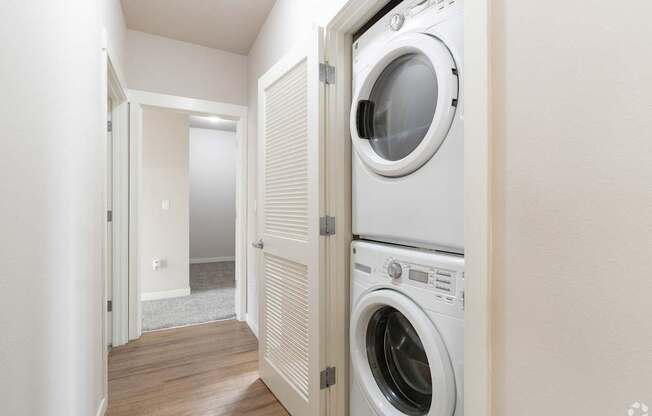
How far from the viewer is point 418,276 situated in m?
1.06

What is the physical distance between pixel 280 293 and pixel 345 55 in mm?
1334

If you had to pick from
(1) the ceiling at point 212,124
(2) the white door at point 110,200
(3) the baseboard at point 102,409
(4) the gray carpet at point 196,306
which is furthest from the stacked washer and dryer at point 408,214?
(1) the ceiling at point 212,124

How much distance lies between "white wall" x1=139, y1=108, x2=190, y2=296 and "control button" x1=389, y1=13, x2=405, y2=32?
3128 millimetres

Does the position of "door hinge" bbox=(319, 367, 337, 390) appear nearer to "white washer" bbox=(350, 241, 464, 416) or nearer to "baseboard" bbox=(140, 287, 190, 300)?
"white washer" bbox=(350, 241, 464, 416)

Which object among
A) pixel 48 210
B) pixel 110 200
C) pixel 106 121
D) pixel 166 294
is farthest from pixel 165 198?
pixel 48 210

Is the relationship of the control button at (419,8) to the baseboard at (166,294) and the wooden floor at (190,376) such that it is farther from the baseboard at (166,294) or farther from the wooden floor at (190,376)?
the baseboard at (166,294)

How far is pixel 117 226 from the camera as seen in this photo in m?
2.53

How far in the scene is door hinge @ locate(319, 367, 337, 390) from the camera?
57.2 inches

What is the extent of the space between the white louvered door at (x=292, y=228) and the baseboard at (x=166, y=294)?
6.98ft

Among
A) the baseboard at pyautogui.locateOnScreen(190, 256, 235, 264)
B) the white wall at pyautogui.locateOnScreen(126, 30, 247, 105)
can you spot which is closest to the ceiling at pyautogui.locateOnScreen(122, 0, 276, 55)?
the white wall at pyautogui.locateOnScreen(126, 30, 247, 105)

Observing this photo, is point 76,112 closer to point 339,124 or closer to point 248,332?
point 339,124

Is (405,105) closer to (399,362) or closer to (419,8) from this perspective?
(419,8)

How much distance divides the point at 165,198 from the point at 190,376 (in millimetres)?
2274

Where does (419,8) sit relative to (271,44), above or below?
below
